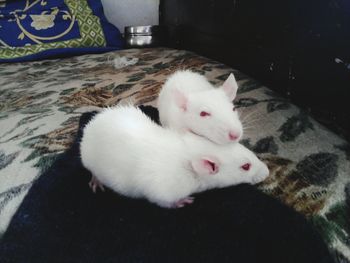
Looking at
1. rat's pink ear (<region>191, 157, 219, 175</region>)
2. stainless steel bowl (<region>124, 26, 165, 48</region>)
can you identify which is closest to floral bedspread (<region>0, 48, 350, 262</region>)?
rat's pink ear (<region>191, 157, 219, 175</region>)

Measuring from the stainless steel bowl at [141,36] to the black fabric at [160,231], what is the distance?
87.6 inches

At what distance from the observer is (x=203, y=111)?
42.0 inches

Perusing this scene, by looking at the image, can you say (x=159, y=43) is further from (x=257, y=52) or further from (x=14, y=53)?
(x=257, y=52)

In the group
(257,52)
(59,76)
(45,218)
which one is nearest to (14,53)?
(59,76)

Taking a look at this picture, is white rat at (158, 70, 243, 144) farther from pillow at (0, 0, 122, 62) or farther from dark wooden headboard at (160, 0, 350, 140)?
pillow at (0, 0, 122, 62)

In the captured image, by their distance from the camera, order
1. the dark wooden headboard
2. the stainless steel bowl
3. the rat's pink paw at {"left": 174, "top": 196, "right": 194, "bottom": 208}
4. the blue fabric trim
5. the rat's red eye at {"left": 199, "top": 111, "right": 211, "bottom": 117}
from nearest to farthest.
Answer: the rat's pink paw at {"left": 174, "top": 196, "right": 194, "bottom": 208}, the rat's red eye at {"left": 199, "top": 111, "right": 211, "bottom": 117}, the dark wooden headboard, the blue fabric trim, the stainless steel bowl

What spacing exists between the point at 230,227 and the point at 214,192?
0.44 feet

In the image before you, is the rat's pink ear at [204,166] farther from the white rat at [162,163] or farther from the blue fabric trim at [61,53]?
the blue fabric trim at [61,53]

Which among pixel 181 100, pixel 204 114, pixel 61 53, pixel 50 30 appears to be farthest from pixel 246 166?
pixel 50 30

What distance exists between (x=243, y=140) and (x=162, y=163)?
14.1 inches

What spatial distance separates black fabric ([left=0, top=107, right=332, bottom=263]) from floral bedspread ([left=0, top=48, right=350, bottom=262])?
6 cm

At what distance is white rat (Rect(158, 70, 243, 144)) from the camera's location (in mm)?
975

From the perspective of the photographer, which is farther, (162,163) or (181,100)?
(181,100)

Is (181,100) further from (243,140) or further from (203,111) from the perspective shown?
(243,140)
